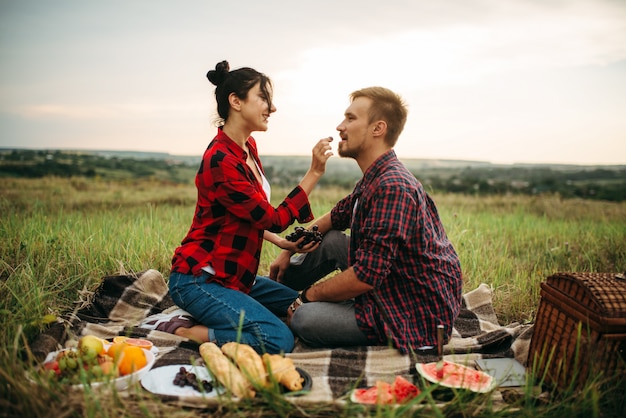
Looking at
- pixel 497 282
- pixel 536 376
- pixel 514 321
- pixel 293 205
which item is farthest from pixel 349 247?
pixel 497 282

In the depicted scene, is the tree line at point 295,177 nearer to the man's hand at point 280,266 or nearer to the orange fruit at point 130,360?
the man's hand at point 280,266

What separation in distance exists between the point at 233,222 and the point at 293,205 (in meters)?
0.48

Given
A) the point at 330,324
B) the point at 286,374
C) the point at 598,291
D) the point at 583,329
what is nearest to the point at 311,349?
the point at 330,324

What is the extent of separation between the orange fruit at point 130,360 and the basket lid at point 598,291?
2646 millimetres

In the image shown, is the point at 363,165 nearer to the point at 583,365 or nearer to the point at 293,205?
the point at 293,205

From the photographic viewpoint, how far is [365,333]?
3.46 meters

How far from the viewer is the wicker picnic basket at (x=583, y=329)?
2654 mm

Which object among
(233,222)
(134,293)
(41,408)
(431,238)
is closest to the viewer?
(41,408)

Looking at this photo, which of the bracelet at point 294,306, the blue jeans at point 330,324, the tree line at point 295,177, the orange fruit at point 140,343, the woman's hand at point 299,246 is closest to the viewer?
the orange fruit at point 140,343

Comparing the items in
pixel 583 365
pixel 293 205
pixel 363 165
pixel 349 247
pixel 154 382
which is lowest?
pixel 154 382

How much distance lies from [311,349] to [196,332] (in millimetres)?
884

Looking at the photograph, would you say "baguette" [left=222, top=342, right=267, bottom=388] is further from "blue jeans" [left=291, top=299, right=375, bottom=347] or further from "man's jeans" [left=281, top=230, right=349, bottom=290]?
"man's jeans" [left=281, top=230, right=349, bottom=290]

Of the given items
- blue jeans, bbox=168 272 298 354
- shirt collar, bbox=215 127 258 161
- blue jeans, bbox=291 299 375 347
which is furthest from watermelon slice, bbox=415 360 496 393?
shirt collar, bbox=215 127 258 161

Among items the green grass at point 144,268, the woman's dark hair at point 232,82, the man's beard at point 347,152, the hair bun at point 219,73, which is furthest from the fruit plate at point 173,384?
the hair bun at point 219,73
